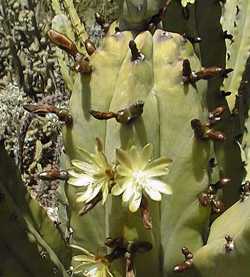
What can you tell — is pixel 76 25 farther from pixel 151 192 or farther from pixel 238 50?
pixel 151 192

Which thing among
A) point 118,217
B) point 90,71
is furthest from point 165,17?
point 118,217

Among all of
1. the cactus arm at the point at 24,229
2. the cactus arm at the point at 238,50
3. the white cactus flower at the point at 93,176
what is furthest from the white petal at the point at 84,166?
the cactus arm at the point at 238,50

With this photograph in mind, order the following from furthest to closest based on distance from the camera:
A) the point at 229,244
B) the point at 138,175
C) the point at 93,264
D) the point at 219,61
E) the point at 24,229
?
1. the point at 219,61
2. the point at 24,229
3. the point at 93,264
4. the point at 138,175
5. the point at 229,244

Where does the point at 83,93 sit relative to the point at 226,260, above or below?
above

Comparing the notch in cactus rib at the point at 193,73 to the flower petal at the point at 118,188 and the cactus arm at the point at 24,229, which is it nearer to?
the flower petal at the point at 118,188

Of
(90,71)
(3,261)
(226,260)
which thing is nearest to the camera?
(226,260)

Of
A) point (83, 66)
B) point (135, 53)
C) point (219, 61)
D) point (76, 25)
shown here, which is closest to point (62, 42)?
point (83, 66)

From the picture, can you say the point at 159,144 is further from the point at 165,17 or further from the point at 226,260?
the point at 165,17
